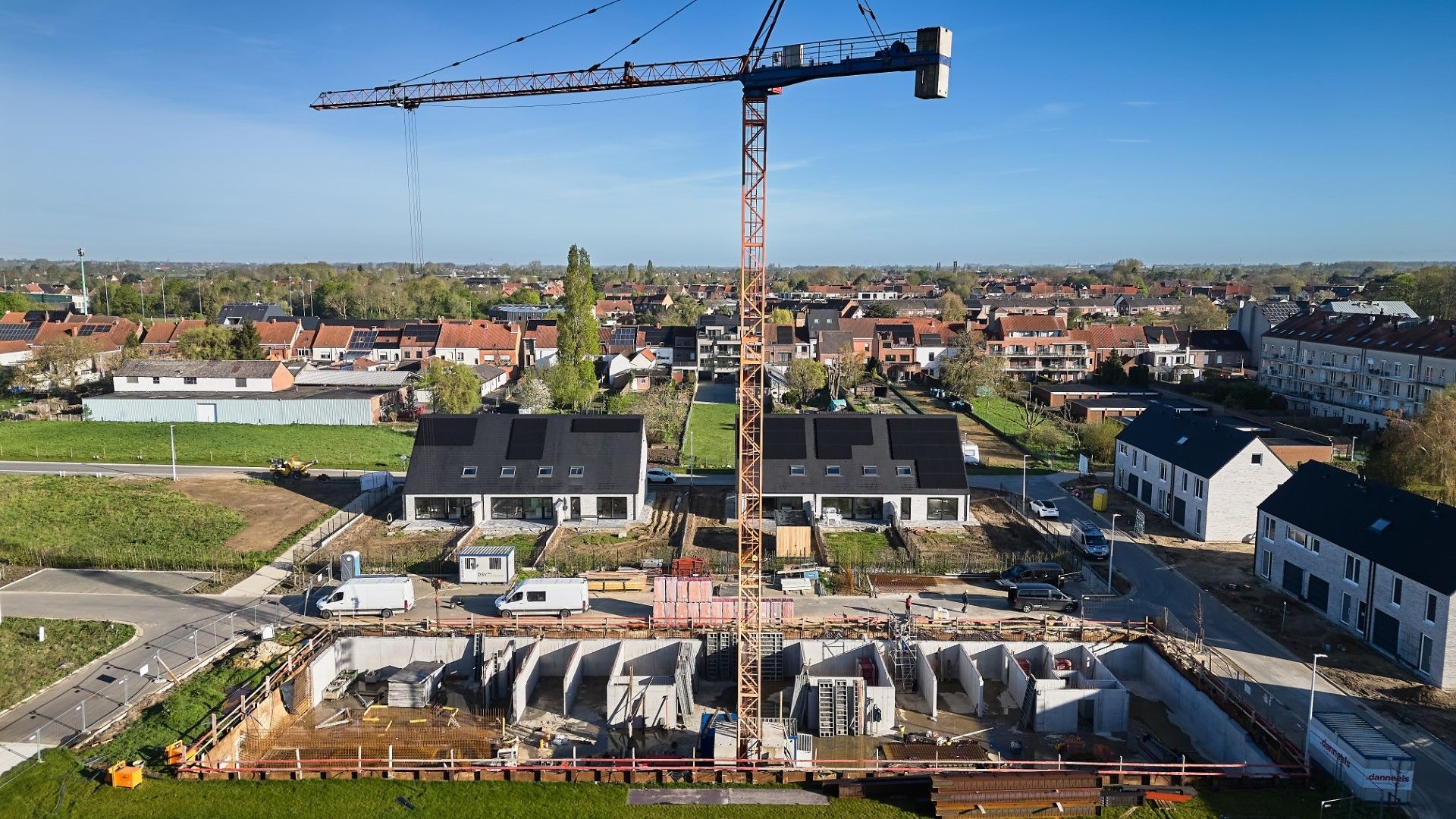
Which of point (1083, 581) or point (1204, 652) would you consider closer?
point (1204, 652)

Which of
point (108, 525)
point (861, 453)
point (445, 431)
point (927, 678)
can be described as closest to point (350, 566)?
point (445, 431)

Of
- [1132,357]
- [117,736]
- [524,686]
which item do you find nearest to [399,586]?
[524,686]

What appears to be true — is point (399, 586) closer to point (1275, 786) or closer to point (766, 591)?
point (766, 591)

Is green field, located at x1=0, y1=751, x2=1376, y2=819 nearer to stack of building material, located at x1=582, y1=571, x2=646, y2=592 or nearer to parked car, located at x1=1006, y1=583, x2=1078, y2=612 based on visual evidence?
parked car, located at x1=1006, y1=583, x2=1078, y2=612

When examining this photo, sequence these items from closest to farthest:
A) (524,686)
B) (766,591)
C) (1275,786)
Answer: (1275,786)
(524,686)
(766,591)

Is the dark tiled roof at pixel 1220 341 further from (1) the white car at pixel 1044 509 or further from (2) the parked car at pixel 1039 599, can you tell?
(2) the parked car at pixel 1039 599

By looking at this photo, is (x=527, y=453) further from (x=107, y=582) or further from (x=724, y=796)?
(x=724, y=796)
